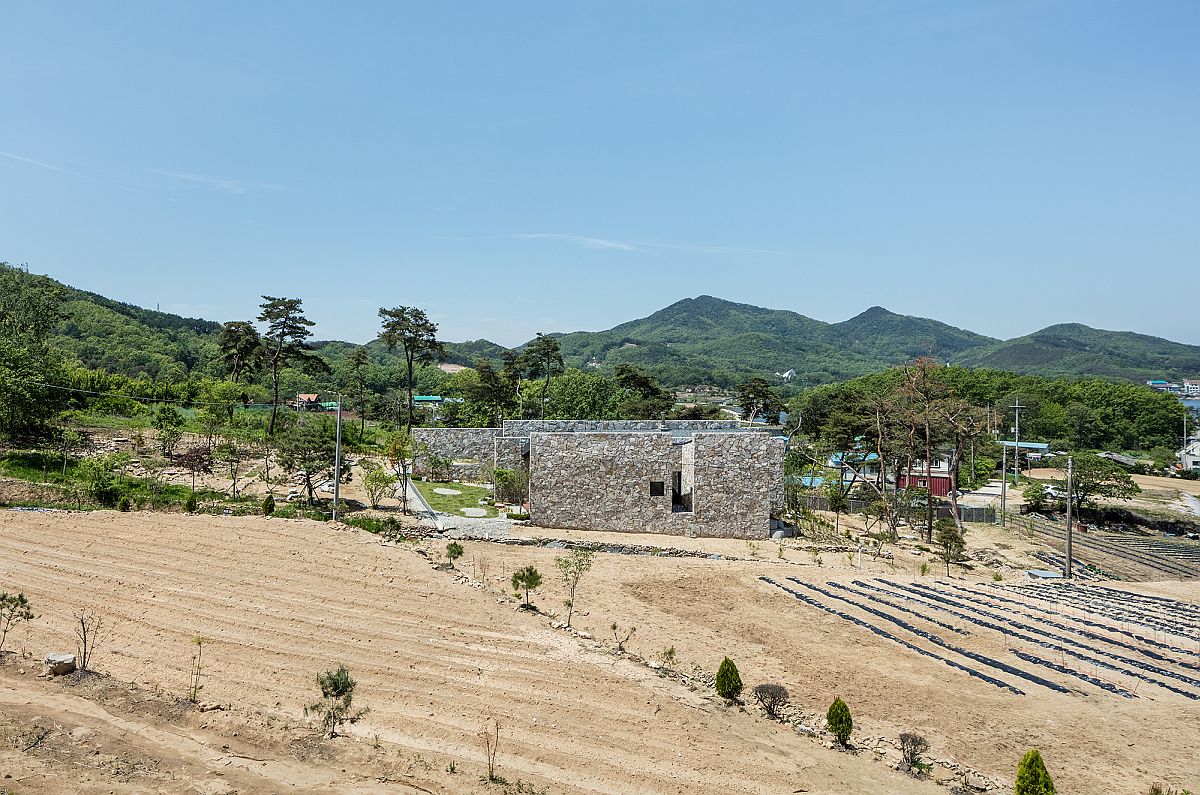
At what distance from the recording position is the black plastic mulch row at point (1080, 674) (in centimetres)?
1255

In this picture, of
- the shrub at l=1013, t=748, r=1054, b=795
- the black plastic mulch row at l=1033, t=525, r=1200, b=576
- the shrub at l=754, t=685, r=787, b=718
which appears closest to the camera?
the shrub at l=1013, t=748, r=1054, b=795

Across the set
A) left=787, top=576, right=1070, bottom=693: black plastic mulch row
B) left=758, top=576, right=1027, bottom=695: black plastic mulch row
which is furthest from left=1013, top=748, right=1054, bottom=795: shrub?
left=787, top=576, right=1070, bottom=693: black plastic mulch row

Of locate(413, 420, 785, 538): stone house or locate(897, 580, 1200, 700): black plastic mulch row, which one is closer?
locate(897, 580, 1200, 700): black plastic mulch row

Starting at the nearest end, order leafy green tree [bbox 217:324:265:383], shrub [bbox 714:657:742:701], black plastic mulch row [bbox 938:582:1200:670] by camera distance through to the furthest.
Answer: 1. shrub [bbox 714:657:742:701]
2. black plastic mulch row [bbox 938:582:1200:670]
3. leafy green tree [bbox 217:324:265:383]

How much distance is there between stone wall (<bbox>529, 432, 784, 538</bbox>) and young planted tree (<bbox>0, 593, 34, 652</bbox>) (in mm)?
15031

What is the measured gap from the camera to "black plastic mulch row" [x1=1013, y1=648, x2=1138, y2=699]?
12.6 metres

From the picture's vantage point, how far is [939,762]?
9.86m

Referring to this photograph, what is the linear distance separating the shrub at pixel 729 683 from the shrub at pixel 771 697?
0.35m

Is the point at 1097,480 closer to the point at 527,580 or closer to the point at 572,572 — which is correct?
the point at 572,572

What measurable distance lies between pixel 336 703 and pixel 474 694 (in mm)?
2120

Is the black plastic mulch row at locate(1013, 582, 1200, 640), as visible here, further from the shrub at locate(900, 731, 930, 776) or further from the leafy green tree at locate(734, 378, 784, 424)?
the leafy green tree at locate(734, 378, 784, 424)

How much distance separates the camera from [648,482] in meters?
25.9

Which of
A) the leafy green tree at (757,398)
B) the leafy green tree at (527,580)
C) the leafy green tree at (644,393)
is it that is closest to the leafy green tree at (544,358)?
the leafy green tree at (644,393)

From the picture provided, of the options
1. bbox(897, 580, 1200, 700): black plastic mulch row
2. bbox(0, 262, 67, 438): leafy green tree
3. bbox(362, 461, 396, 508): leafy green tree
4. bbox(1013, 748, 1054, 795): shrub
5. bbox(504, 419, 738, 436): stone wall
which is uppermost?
bbox(0, 262, 67, 438): leafy green tree
